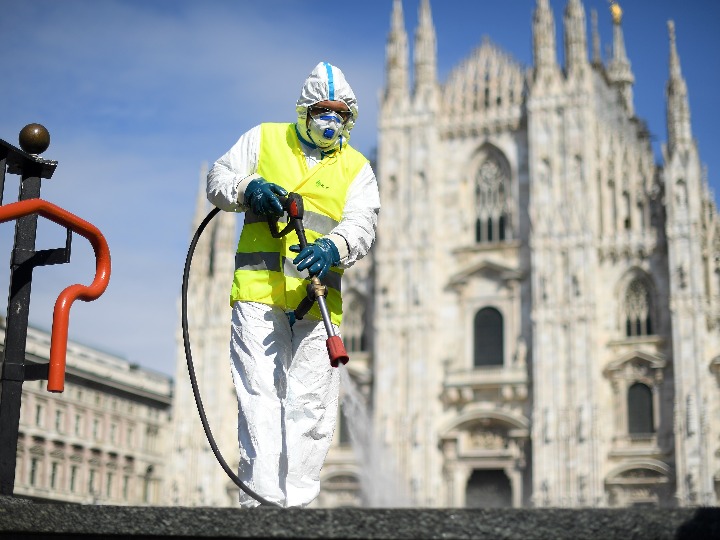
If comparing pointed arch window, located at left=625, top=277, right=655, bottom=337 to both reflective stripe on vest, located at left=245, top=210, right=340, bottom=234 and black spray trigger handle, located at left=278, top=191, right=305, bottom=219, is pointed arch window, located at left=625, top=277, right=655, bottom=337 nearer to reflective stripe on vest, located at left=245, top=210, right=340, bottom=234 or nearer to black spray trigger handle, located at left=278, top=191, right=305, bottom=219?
reflective stripe on vest, located at left=245, top=210, right=340, bottom=234

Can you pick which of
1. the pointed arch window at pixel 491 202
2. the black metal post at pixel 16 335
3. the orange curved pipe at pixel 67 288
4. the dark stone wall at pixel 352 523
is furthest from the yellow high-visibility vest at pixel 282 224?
the pointed arch window at pixel 491 202

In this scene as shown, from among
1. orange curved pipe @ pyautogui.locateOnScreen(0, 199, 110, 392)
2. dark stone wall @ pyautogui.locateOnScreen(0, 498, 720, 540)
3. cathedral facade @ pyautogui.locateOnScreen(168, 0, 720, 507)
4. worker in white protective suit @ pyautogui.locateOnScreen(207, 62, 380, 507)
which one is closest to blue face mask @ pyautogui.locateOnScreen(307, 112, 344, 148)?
worker in white protective suit @ pyautogui.locateOnScreen(207, 62, 380, 507)

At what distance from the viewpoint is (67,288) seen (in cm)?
394

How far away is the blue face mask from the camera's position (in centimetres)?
483

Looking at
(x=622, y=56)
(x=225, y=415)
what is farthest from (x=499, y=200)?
(x=622, y=56)

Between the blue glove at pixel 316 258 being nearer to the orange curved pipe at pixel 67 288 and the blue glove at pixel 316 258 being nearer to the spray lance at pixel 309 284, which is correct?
the spray lance at pixel 309 284

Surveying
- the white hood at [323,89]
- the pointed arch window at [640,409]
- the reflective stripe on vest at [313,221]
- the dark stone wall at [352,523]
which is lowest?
the dark stone wall at [352,523]

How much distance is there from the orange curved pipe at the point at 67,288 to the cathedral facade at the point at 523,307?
828 inches

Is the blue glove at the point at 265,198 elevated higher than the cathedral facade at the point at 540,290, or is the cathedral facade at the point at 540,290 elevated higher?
the cathedral facade at the point at 540,290

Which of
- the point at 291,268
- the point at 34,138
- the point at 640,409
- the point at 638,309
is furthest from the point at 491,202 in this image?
the point at 34,138

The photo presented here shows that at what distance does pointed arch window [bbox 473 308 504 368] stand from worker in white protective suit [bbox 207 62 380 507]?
73.4 feet

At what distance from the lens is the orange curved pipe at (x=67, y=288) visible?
3.69 meters

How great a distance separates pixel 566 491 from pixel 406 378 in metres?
4.79

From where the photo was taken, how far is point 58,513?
3.25 m
